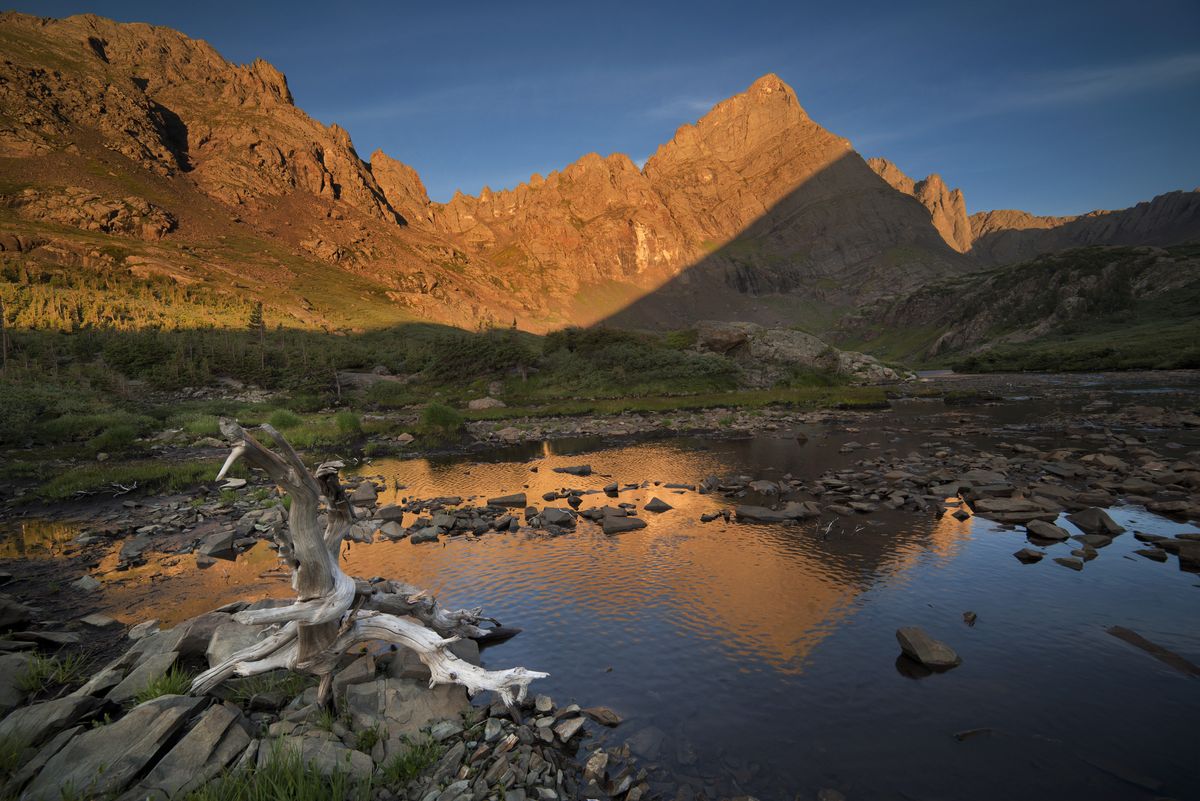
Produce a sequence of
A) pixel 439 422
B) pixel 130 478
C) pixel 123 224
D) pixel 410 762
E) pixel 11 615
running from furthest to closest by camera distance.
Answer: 1. pixel 123 224
2. pixel 439 422
3. pixel 130 478
4. pixel 11 615
5. pixel 410 762

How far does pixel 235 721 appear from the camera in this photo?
24.2 feet

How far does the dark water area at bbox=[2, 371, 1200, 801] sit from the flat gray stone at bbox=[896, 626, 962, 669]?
28 centimetres

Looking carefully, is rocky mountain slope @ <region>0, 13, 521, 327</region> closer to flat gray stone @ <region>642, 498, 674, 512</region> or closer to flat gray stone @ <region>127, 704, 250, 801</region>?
flat gray stone @ <region>642, 498, 674, 512</region>

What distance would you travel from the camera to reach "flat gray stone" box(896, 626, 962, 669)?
10617 mm

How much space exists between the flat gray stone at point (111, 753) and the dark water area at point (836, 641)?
5.73 metres

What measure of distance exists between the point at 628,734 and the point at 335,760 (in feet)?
14.7

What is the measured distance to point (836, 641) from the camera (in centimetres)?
1168

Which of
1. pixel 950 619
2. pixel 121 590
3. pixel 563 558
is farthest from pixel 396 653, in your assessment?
pixel 950 619

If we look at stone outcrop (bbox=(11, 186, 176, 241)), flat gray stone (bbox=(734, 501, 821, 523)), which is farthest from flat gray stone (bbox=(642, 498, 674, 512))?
stone outcrop (bbox=(11, 186, 176, 241))

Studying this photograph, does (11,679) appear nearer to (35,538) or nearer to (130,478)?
(35,538)

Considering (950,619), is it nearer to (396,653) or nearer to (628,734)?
(628,734)

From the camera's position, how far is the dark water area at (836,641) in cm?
806

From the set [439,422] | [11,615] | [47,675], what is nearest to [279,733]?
[47,675]

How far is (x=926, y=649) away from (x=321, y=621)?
11.7 meters
